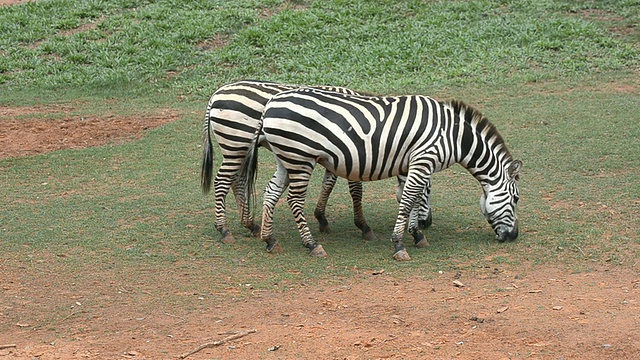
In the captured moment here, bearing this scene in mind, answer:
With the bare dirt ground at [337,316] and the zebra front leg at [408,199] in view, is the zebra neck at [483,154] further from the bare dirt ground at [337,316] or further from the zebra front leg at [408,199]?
the bare dirt ground at [337,316]

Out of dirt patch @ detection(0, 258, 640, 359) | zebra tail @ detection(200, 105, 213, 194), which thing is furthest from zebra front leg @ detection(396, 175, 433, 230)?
zebra tail @ detection(200, 105, 213, 194)

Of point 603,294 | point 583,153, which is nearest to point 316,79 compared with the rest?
point 583,153

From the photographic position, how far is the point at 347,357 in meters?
5.92

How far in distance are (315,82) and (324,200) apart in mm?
7973

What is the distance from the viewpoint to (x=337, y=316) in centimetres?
668

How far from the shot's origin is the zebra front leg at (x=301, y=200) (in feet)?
26.8

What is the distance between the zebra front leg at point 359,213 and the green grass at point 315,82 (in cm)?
22

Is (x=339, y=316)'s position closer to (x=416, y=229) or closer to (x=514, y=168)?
(x=416, y=229)

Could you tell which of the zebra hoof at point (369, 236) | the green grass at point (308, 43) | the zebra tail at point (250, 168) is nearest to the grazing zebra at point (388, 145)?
the zebra tail at point (250, 168)

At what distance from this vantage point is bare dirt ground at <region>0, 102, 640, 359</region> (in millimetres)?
6051

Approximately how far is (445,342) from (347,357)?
0.79m

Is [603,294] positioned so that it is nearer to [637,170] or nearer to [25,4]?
[637,170]

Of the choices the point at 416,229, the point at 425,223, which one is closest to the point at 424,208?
the point at 425,223

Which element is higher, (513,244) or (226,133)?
(226,133)
